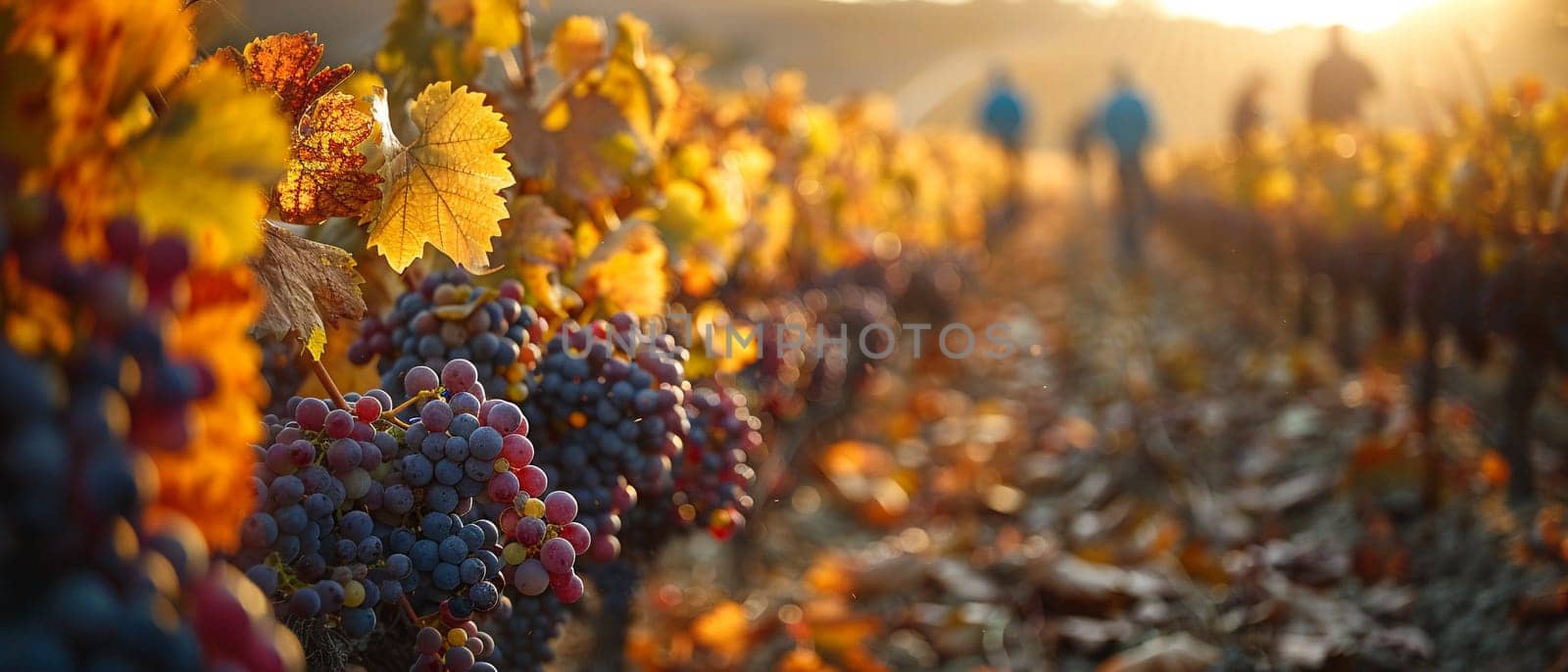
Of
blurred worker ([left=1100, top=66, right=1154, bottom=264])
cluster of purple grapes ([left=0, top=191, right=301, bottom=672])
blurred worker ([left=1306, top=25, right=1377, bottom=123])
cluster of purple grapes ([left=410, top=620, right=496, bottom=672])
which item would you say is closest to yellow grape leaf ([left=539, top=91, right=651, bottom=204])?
cluster of purple grapes ([left=410, top=620, right=496, bottom=672])

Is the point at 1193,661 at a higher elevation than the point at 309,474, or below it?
below

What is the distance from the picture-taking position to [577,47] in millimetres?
2004

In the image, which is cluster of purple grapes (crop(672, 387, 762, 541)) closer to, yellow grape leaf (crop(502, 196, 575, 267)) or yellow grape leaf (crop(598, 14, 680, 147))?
yellow grape leaf (crop(502, 196, 575, 267))

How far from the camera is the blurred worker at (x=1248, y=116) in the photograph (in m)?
9.82

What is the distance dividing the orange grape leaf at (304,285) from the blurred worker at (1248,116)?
31.1 feet

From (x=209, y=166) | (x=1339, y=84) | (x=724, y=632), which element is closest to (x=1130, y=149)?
(x=1339, y=84)

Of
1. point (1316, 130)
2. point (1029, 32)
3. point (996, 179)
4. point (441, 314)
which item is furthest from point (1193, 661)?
point (1029, 32)

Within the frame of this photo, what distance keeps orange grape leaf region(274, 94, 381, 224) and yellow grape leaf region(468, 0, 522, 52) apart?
27.2 inches

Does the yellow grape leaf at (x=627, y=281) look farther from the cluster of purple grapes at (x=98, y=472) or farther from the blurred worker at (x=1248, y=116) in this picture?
the blurred worker at (x=1248, y=116)

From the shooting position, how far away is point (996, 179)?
14523 millimetres

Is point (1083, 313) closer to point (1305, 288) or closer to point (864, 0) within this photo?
point (1305, 288)

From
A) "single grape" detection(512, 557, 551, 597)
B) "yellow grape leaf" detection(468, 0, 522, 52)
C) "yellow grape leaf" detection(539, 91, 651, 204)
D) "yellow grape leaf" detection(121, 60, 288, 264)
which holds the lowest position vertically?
"single grape" detection(512, 557, 551, 597)

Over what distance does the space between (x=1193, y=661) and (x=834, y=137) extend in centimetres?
253

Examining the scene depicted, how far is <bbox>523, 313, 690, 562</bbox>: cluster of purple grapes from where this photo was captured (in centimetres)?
149
